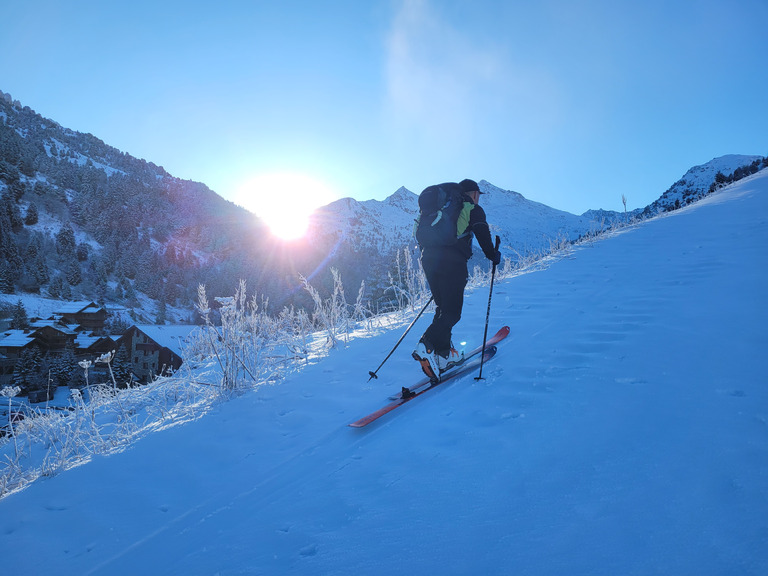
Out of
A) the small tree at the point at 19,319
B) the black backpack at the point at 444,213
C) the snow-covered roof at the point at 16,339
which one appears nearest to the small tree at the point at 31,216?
the small tree at the point at 19,319

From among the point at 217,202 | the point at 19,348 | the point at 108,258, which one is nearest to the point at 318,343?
the point at 19,348

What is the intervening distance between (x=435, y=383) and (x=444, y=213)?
170 cm

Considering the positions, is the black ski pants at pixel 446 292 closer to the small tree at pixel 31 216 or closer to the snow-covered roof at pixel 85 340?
the snow-covered roof at pixel 85 340

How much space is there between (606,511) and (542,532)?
0.31 metres

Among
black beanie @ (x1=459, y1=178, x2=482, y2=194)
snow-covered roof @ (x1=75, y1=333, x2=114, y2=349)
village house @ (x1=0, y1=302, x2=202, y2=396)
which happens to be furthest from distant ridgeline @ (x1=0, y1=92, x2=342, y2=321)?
black beanie @ (x1=459, y1=178, x2=482, y2=194)

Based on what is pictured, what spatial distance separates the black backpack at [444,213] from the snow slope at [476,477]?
1.42m

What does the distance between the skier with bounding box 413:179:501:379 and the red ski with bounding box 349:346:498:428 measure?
0.10 meters

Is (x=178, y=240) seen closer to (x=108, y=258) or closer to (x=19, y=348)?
(x=108, y=258)

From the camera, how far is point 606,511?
1602mm

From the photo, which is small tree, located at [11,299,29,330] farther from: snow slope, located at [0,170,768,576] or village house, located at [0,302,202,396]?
snow slope, located at [0,170,768,576]

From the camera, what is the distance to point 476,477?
6.59 ft

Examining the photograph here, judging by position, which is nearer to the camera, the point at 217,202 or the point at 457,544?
the point at 457,544

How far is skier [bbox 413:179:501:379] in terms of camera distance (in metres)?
3.69

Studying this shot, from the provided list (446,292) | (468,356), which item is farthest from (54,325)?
(446,292)
